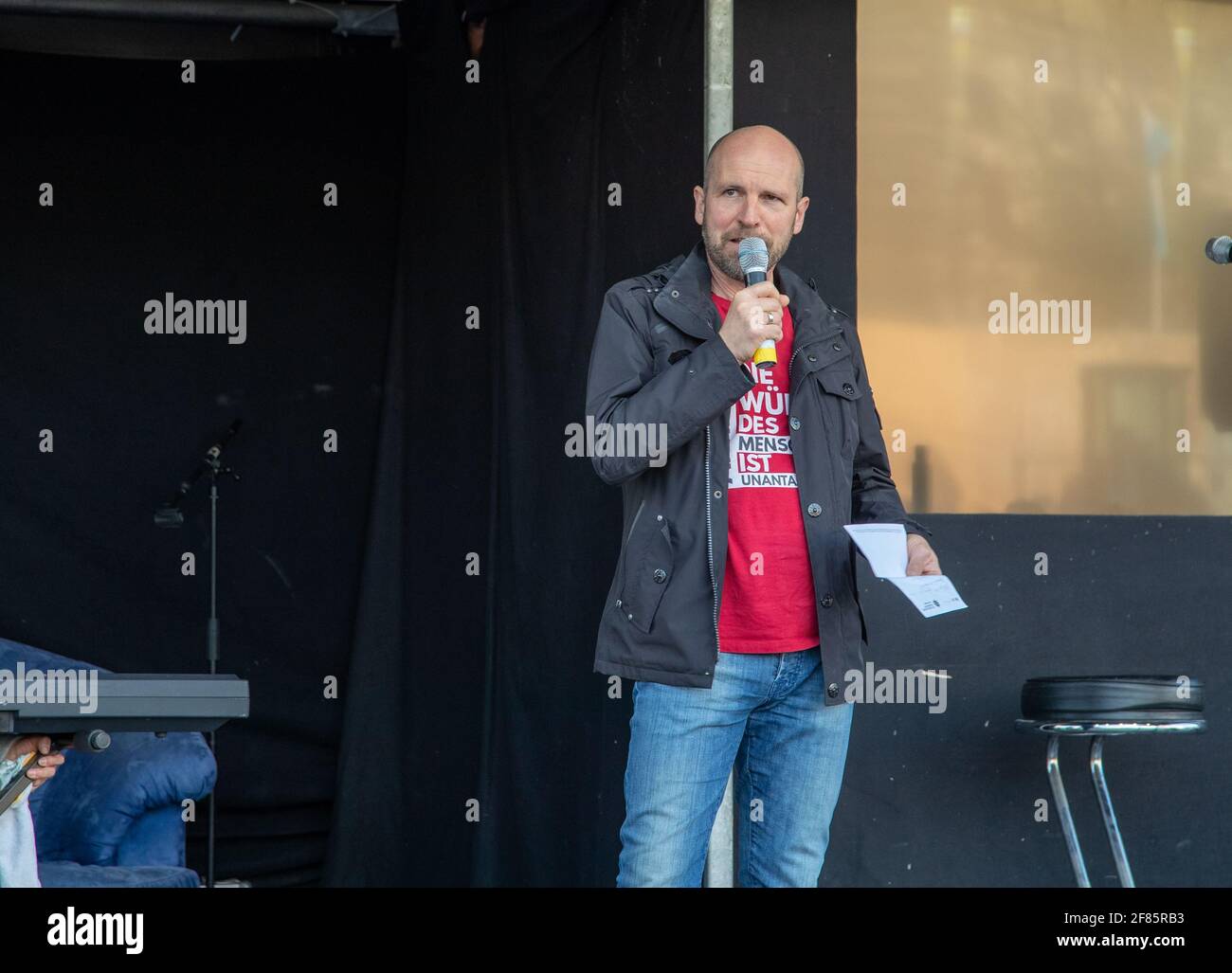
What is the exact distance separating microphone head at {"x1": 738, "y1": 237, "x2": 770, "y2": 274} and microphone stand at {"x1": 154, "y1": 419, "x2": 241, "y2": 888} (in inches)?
96.0

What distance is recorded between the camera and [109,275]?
186 inches

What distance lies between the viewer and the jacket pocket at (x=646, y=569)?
250cm

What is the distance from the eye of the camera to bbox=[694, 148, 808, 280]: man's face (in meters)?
2.66

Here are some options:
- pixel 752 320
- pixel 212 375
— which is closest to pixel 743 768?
pixel 752 320

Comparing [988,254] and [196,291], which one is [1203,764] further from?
[196,291]

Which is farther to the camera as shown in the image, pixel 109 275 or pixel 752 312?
pixel 109 275

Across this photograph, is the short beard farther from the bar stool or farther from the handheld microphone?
the bar stool

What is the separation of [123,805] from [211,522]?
1211mm

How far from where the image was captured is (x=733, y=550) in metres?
2.56

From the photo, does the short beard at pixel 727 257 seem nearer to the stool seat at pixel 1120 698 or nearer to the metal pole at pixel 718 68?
the metal pole at pixel 718 68

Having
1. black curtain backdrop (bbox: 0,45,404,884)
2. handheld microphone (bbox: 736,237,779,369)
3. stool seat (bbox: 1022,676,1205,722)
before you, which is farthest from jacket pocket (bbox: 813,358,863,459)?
Result: black curtain backdrop (bbox: 0,45,404,884)

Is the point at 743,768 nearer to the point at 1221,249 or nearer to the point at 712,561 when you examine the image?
the point at 712,561
